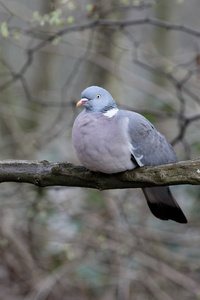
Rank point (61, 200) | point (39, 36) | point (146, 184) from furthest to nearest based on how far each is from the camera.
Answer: point (61, 200)
point (39, 36)
point (146, 184)

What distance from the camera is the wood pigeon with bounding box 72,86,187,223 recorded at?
88.2 inches

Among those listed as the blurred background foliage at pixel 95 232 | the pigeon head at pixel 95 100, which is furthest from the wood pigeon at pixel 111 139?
the blurred background foliage at pixel 95 232

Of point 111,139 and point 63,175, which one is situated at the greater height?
Result: point 111,139

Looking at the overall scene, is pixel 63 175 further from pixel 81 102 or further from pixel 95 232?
pixel 95 232

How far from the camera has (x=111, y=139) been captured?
2268 mm

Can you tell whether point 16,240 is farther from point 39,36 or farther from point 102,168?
point 102,168

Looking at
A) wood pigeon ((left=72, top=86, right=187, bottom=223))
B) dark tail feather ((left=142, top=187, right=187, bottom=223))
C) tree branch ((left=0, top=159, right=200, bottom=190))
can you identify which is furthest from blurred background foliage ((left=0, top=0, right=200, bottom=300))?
tree branch ((left=0, top=159, right=200, bottom=190))

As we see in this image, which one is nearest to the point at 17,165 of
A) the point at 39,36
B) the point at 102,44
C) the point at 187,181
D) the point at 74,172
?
the point at 74,172

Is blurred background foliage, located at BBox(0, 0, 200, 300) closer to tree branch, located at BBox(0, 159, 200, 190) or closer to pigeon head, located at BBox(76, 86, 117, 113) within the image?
pigeon head, located at BBox(76, 86, 117, 113)

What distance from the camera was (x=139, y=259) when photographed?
14.5 feet

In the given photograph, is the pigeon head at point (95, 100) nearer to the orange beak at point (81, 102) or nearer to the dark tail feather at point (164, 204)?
the orange beak at point (81, 102)

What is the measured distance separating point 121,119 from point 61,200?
8.22 feet

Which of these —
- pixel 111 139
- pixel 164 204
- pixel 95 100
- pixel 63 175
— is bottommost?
pixel 164 204

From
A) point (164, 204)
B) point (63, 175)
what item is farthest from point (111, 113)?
point (164, 204)
